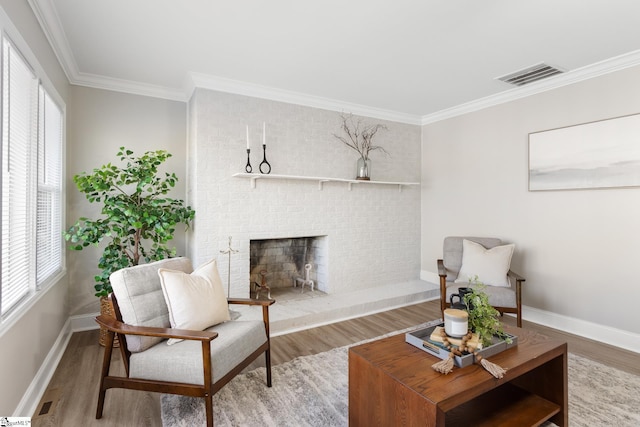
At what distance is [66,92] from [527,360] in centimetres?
418

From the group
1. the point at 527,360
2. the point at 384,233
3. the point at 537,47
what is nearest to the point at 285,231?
the point at 384,233

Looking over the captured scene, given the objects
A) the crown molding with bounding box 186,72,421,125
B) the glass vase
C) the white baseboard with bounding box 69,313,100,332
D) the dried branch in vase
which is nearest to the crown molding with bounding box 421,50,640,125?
the crown molding with bounding box 186,72,421,125

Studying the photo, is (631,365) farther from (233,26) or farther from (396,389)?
(233,26)

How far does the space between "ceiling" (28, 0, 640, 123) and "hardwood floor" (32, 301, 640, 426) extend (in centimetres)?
249

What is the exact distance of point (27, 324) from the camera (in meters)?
2.01

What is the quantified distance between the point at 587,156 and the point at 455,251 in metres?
1.55

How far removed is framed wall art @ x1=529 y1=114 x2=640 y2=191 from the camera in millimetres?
2916

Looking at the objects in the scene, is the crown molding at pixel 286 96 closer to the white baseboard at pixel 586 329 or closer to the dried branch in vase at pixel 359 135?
the dried branch in vase at pixel 359 135

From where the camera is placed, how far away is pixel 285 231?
3.84 m

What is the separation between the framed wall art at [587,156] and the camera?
292 centimetres

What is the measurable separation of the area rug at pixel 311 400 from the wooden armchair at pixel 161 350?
29cm

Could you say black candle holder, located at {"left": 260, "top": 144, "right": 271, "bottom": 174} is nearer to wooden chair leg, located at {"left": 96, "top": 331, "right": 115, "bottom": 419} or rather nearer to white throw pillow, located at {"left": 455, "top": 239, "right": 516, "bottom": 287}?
wooden chair leg, located at {"left": 96, "top": 331, "right": 115, "bottom": 419}

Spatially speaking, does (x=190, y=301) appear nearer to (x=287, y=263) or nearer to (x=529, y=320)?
(x=287, y=263)

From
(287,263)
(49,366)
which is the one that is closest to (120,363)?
(49,366)
